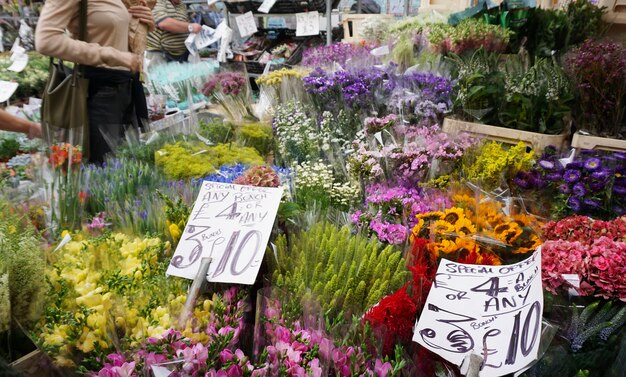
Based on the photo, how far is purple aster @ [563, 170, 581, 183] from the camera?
6.39 feet

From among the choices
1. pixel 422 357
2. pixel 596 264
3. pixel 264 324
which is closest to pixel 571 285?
pixel 596 264

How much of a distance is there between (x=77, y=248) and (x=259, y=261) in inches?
21.3

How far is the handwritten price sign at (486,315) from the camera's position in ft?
3.42

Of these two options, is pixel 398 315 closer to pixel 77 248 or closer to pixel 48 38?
pixel 77 248

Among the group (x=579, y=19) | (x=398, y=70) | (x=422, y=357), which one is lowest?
(x=422, y=357)

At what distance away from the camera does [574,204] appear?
1.95m

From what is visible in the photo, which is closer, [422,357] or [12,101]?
[422,357]

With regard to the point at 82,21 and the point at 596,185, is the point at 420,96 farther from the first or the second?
the point at 82,21

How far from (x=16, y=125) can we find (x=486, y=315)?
102 inches

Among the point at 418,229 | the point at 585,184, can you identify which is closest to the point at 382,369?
the point at 418,229

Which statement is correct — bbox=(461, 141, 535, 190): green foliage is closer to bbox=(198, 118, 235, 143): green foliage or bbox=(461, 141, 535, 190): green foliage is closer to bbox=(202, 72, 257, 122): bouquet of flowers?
bbox=(198, 118, 235, 143): green foliage

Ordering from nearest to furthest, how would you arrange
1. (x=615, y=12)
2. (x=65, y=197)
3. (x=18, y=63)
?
(x=65, y=197)
(x=615, y=12)
(x=18, y=63)

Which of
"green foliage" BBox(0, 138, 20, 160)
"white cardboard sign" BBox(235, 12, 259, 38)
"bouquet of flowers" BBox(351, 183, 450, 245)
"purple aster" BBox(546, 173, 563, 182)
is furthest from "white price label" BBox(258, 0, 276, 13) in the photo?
"purple aster" BBox(546, 173, 563, 182)

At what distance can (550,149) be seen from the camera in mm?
2258
